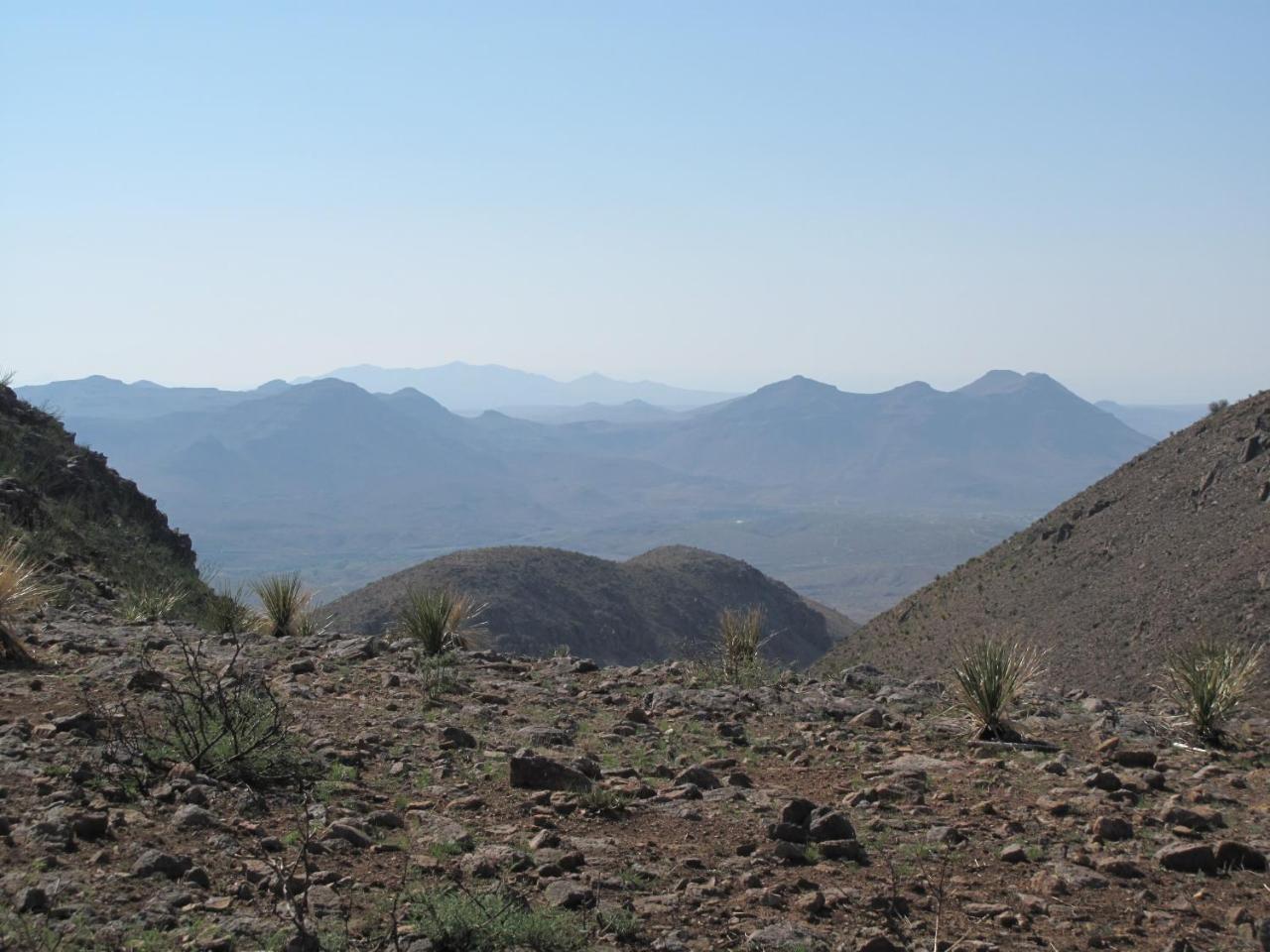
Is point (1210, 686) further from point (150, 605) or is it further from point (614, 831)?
point (150, 605)

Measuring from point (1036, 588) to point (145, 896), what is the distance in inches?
1357

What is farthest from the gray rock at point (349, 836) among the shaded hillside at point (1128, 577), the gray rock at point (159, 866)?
the shaded hillside at point (1128, 577)

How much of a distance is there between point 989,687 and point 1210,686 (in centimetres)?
189

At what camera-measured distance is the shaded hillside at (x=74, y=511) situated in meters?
13.9

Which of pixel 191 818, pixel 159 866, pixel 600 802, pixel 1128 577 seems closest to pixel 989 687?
pixel 600 802

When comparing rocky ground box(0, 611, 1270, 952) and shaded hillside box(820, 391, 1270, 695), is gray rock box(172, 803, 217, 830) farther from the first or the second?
shaded hillside box(820, 391, 1270, 695)

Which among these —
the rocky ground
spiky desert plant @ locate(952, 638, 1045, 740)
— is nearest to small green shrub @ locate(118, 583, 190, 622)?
the rocky ground

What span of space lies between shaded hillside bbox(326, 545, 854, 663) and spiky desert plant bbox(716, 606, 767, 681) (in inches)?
1100

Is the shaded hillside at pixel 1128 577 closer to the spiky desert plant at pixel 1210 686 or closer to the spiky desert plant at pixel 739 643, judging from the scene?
the spiky desert plant at pixel 739 643

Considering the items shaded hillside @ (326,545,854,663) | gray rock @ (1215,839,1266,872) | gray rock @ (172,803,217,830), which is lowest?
shaded hillside @ (326,545,854,663)

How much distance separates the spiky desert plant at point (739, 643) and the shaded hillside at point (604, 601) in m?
27.9

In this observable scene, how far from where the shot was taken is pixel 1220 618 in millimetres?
26641

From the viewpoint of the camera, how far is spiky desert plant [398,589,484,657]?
1162 cm

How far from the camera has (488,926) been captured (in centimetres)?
477
